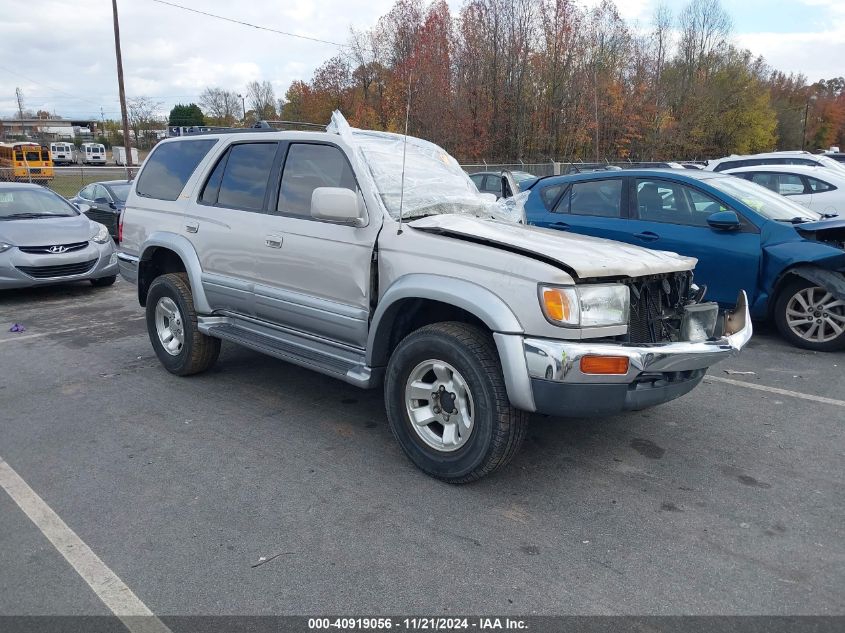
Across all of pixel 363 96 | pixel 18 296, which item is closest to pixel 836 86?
pixel 363 96

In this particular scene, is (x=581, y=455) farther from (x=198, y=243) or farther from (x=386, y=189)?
(x=198, y=243)

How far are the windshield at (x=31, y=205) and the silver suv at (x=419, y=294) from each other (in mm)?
5409

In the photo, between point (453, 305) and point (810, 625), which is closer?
point (810, 625)

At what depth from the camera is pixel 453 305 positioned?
12.2ft

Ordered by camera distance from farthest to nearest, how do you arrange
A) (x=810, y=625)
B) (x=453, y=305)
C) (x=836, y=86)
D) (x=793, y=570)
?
(x=836, y=86) → (x=453, y=305) → (x=793, y=570) → (x=810, y=625)

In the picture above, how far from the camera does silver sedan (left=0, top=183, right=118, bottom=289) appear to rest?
354 inches

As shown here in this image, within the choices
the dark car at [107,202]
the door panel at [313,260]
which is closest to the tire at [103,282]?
the dark car at [107,202]

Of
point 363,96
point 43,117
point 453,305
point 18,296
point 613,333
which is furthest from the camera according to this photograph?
point 43,117

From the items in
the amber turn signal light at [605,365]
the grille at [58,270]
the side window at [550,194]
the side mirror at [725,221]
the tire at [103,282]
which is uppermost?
the side window at [550,194]

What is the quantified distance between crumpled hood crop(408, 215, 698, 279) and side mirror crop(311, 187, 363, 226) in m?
0.38

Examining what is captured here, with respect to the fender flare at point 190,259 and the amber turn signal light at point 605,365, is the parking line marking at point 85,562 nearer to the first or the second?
the fender flare at point 190,259

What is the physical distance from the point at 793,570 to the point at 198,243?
14.9 feet

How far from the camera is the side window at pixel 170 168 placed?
18.6ft

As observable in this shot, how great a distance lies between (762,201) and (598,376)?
15.7 ft
